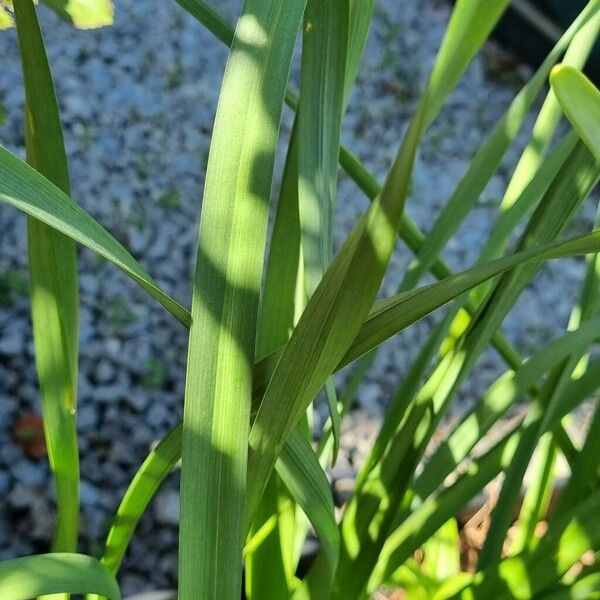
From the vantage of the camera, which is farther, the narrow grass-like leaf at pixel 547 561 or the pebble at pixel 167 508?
the pebble at pixel 167 508

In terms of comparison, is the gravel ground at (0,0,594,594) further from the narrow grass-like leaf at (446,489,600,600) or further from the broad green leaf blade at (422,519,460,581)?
the narrow grass-like leaf at (446,489,600,600)

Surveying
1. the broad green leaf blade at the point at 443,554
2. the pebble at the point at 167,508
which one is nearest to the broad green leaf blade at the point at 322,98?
the broad green leaf blade at the point at 443,554

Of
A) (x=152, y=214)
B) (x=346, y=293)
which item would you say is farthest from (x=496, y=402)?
(x=152, y=214)

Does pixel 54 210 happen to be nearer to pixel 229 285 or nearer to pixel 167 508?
pixel 229 285

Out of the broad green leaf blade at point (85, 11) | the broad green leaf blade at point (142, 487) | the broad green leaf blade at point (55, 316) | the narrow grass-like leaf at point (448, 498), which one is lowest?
the narrow grass-like leaf at point (448, 498)

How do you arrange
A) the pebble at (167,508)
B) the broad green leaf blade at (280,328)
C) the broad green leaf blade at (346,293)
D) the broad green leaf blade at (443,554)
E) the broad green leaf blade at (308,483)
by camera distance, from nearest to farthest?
the broad green leaf blade at (346,293) < the broad green leaf blade at (308,483) < the broad green leaf blade at (280,328) < the broad green leaf blade at (443,554) < the pebble at (167,508)

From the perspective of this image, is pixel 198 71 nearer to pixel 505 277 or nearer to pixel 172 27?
pixel 172 27

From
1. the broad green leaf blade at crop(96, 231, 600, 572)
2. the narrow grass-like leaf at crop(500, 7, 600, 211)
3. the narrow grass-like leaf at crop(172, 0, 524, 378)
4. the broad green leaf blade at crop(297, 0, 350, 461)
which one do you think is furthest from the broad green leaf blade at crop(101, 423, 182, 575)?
the narrow grass-like leaf at crop(500, 7, 600, 211)

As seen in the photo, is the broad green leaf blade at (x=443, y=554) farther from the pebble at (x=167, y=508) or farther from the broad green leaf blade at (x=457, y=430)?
the pebble at (x=167, y=508)
